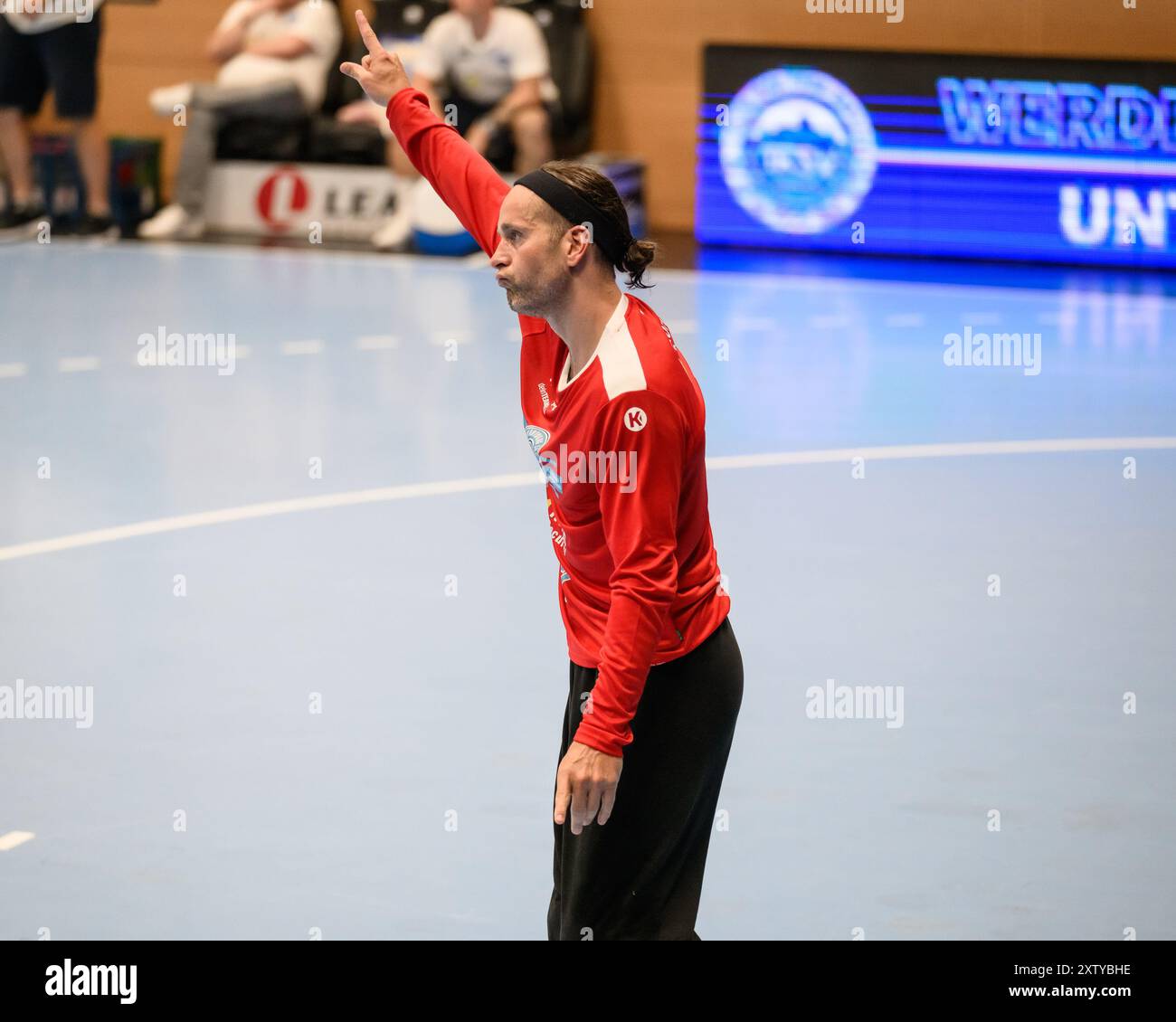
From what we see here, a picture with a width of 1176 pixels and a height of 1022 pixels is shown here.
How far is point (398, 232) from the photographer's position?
13.4 m

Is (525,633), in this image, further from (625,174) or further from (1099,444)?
(625,174)

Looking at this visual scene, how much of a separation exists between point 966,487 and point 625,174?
635 cm

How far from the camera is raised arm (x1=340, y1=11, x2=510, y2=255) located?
3887 mm

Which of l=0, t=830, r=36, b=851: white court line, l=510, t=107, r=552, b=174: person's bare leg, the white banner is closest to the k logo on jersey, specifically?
l=0, t=830, r=36, b=851: white court line

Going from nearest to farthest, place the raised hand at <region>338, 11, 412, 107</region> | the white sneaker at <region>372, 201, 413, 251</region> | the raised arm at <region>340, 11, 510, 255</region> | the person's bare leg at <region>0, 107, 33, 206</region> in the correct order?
1. the raised arm at <region>340, 11, 510, 255</region>
2. the raised hand at <region>338, 11, 412, 107</region>
3. the white sneaker at <region>372, 201, 413, 251</region>
4. the person's bare leg at <region>0, 107, 33, 206</region>

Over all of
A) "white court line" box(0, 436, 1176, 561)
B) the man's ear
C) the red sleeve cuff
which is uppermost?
the man's ear

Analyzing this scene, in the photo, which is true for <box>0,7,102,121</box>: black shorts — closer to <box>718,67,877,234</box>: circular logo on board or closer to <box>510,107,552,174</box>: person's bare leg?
<box>510,107,552,174</box>: person's bare leg

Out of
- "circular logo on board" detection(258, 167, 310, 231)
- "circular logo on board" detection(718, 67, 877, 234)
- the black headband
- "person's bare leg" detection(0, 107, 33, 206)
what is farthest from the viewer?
"circular logo on board" detection(258, 167, 310, 231)

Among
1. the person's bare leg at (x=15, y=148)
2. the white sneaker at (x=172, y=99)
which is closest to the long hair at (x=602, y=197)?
the white sneaker at (x=172, y=99)

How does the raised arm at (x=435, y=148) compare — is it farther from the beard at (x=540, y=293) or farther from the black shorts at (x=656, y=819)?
the black shorts at (x=656, y=819)

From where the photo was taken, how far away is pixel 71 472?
8039 mm

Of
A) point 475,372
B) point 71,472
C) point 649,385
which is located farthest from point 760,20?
point 649,385

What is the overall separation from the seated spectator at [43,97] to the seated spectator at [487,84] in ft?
7.15

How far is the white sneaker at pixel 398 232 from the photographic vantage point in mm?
13359
